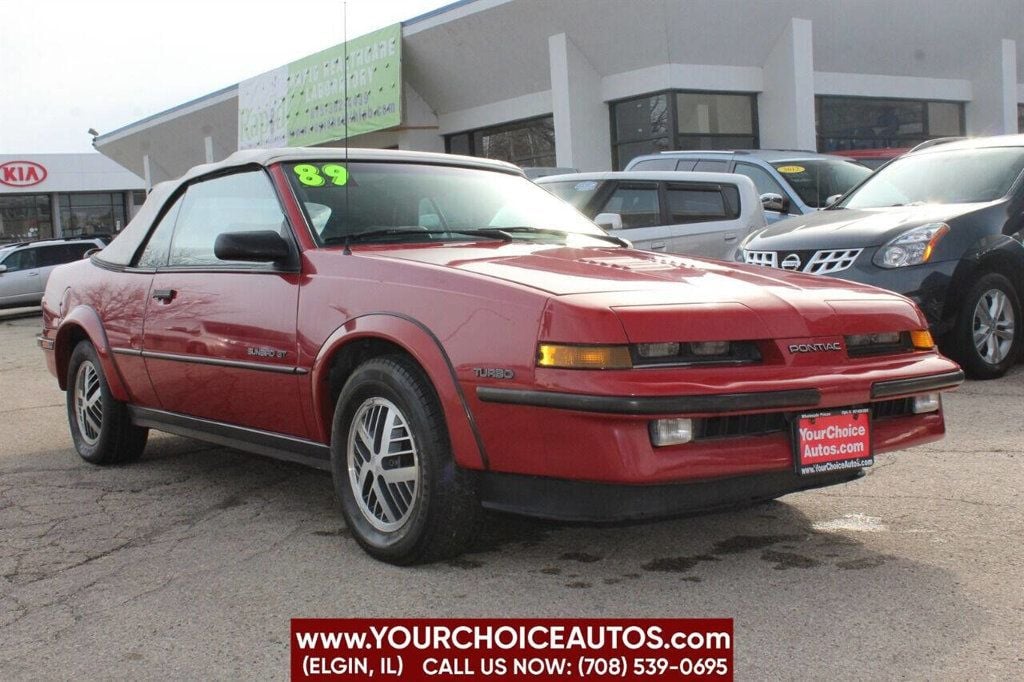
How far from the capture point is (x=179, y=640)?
3.26m

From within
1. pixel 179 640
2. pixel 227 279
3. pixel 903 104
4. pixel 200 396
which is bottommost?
pixel 179 640

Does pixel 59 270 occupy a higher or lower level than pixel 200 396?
higher

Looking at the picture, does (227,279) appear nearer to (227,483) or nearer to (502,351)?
(227,483)

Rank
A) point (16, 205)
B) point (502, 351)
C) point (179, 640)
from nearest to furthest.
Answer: point (179, 640) < point (502, 351) < point (16, 205)

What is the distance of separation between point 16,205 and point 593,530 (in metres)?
55.7

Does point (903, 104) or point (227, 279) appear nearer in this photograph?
point (227, 279)

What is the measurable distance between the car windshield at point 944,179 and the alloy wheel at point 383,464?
5662mm

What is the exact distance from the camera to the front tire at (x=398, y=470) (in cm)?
365

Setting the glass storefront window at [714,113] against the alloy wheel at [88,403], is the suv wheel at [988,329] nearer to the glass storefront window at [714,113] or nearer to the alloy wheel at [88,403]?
the alloy wheel at [88,403]

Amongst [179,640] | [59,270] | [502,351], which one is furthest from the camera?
[59,270]

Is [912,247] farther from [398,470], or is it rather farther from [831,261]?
[398,470]

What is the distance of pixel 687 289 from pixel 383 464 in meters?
1.19

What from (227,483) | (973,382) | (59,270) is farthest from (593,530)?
→ (973,382)

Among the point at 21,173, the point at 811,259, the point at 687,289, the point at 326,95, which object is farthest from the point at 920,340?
the point at 21,173
